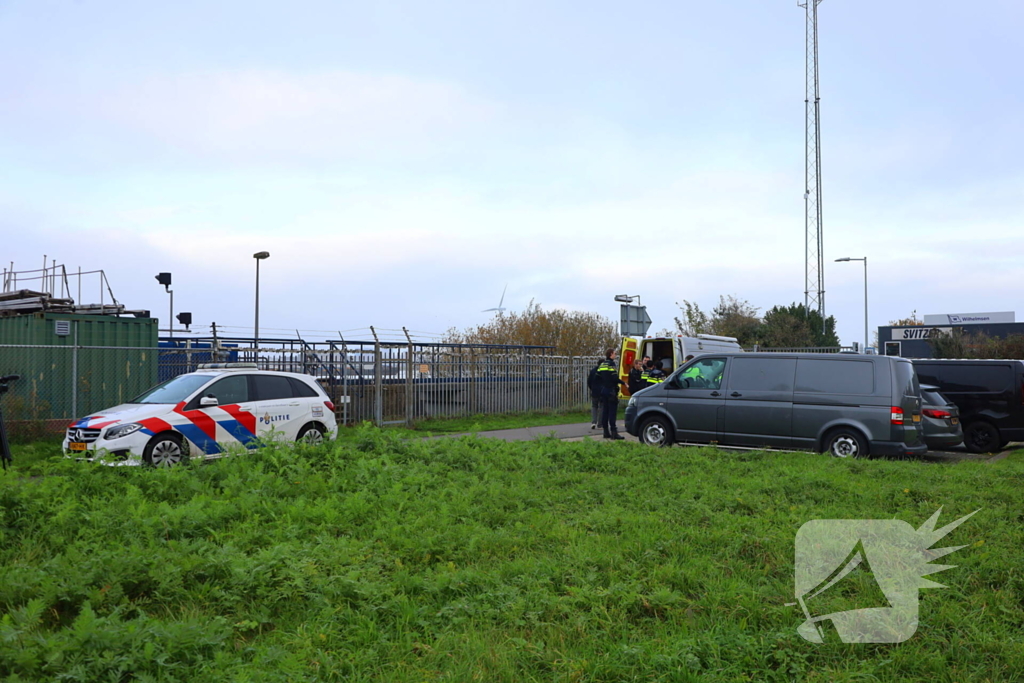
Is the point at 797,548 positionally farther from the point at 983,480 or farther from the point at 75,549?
the point at 75,549

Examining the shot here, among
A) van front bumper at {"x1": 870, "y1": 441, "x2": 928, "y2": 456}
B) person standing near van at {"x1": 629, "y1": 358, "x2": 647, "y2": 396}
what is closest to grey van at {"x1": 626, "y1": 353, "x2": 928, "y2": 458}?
van front bumper at {"x1": 870, "y1": 441, "x2": 928, "y2": 456}

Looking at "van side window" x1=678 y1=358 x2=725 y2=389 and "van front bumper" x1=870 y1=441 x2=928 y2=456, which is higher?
"van side window" x1=678 y1=358 x2=725 y2=389

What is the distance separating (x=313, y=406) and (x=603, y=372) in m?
6.33

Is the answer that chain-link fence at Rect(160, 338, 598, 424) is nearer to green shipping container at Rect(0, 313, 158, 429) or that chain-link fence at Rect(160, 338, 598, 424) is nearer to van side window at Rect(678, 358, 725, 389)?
green shipping container at Rect(0, 313, 158, 429)

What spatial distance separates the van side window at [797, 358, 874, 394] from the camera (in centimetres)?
1251

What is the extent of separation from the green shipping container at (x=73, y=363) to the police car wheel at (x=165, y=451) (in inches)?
186

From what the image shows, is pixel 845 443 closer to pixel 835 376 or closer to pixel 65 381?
pixel 835 376

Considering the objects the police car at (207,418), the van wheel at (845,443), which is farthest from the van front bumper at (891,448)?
the police car at (207,418)

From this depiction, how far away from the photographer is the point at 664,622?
469cm

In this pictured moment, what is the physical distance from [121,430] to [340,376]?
7.94m

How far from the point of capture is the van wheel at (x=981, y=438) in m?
15.4

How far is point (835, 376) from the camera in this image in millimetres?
12734

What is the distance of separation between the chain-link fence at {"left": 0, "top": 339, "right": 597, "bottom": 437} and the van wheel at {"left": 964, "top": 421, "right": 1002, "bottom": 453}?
38.7 feet

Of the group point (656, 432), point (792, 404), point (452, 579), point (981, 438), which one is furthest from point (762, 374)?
point (452, 579)
